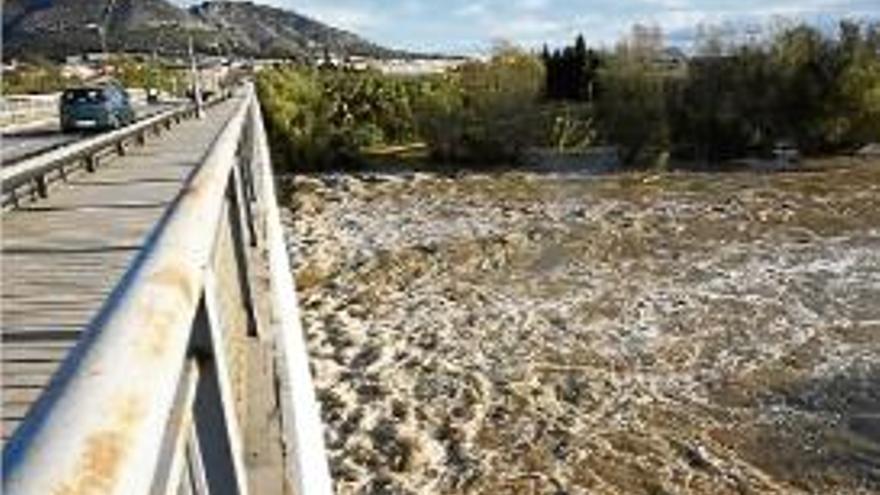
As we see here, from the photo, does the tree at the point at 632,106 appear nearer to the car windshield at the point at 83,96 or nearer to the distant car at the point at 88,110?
the distant car at the point at 88,110

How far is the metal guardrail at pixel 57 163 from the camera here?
14.0 metres

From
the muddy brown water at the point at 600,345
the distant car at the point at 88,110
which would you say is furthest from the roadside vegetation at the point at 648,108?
the distant car at the point at 88,110

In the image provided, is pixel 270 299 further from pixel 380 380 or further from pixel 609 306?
pixel 609 306

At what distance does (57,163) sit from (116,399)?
51.2ft

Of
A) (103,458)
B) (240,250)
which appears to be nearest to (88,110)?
(240,250)

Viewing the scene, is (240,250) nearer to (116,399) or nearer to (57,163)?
(116,399)

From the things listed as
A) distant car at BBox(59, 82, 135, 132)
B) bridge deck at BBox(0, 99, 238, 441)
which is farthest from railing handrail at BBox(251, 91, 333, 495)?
distant car at BBox(59, 82, 135, 132)

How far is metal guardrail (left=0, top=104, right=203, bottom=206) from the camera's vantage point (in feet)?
45.9

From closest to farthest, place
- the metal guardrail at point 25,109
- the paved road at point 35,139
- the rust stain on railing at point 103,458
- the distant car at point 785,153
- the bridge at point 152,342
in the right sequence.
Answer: the rust stain on railing at point 103,458
the bridge at point 152,342
the paved road at point 35,139
the metal guardrail at point 25,109
the distant car at point 785,153

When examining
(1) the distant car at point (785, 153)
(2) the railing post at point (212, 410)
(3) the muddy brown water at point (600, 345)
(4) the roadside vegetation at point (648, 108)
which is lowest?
(3) the muddy brown water at point (600, 345)

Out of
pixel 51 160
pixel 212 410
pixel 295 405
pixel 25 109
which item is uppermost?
pixel 212 410

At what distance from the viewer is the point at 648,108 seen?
61656 mm

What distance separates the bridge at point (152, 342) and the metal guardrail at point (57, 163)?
0.20 feet

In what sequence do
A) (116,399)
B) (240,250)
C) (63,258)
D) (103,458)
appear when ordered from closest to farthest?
(103,458)
(116,399)
(240,250)
(63,258)
